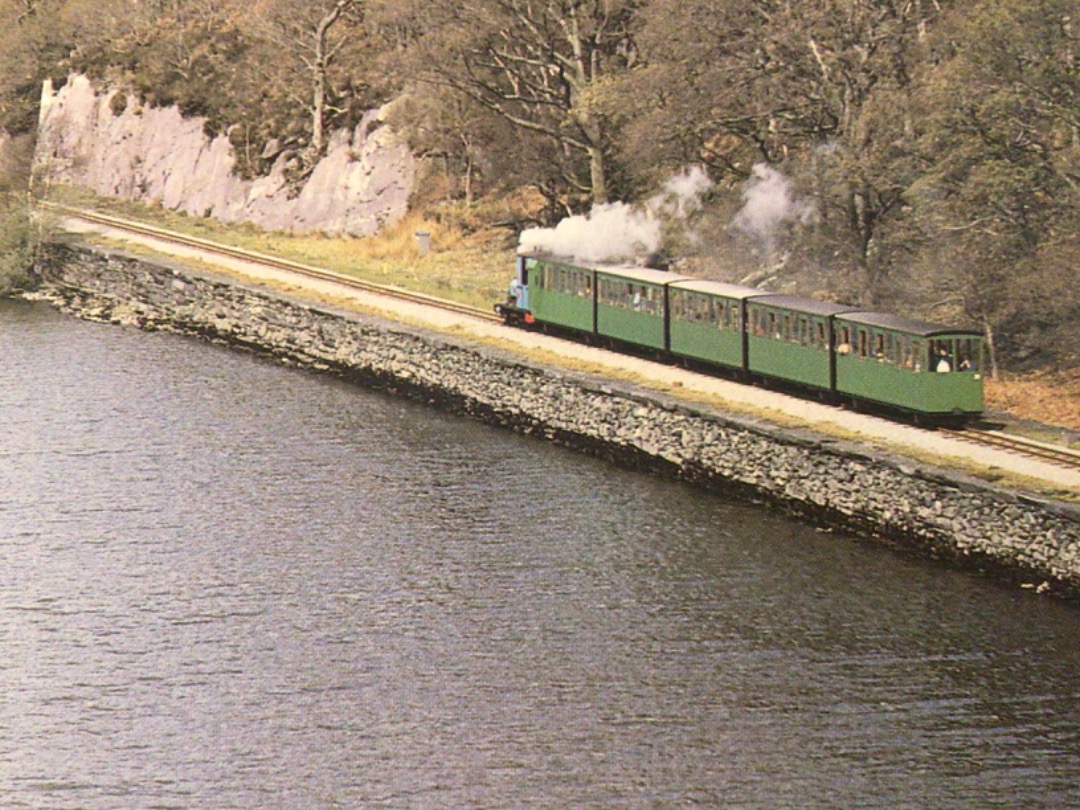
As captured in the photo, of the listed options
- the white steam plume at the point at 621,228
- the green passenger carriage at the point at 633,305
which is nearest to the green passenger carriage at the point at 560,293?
the green passenger carriage at the point at 633,305

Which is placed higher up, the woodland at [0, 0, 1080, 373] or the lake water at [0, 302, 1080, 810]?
the woodland at [0, 0, 1080, 373]

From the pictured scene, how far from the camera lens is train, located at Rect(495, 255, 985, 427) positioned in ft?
144

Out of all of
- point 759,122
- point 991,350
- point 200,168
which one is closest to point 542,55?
point 759,122

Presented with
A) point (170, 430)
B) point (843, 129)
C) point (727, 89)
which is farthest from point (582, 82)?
point (170, 430)

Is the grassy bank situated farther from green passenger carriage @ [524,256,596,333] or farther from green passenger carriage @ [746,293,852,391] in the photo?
green passenger carriage @ [746,293,852,391]

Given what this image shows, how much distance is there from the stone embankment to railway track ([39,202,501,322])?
3.50 m

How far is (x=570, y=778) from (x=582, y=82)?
42841 mm

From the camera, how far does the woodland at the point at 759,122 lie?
163 ft

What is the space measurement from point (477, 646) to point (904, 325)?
15.6m

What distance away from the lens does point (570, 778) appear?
28859 millimetres

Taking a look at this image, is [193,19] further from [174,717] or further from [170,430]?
[174,717]

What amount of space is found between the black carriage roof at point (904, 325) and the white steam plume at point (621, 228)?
15897 millimetres

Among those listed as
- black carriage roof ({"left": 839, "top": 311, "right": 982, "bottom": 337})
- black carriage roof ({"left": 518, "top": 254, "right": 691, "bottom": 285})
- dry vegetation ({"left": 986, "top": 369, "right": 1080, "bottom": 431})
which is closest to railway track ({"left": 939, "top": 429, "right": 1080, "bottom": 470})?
black carriage roof ({"left": 839, "top": 311, "right": 982, "bottom": 337})

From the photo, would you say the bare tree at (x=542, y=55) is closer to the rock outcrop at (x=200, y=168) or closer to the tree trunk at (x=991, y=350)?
the rock outcrop at (x=200, y=168)
